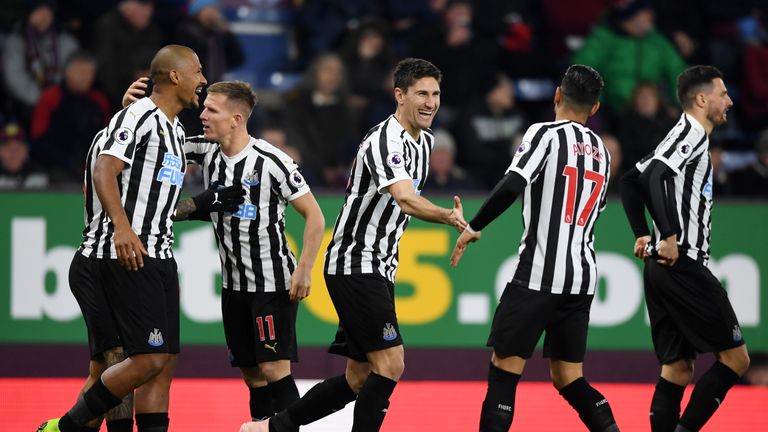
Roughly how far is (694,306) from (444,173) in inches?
159

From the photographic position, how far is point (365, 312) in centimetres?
565

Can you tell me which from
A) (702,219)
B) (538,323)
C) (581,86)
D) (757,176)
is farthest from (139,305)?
(757,176)

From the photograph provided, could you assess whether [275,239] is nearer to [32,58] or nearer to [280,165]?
[280,165]

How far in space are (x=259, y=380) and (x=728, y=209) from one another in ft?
14.4

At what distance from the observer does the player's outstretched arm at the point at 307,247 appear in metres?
5.75

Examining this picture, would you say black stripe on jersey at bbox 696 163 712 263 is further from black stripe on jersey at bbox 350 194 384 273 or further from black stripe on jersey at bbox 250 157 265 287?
black stripe on jersey at bbox 250 157 265 287

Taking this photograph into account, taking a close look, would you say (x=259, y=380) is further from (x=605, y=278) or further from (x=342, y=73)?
(x=342, y=73)

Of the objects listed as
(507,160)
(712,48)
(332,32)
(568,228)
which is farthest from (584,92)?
(712,48)

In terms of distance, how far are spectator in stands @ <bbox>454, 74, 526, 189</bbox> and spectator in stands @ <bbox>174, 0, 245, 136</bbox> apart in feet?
7.01

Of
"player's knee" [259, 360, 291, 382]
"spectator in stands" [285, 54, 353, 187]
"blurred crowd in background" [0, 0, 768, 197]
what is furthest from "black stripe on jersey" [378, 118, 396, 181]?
"spectator in stands" [285, 54, 353, 187]

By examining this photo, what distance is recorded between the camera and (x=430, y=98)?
5.80 metres

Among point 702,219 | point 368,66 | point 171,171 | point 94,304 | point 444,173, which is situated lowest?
point 94,304

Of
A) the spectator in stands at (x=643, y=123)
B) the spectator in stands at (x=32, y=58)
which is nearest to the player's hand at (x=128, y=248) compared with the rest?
the spectator in stands at (x=32, y=58)

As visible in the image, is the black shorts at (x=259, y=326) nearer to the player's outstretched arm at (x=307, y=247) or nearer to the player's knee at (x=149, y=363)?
the player's outstretched arm at (x=307, y=247)
